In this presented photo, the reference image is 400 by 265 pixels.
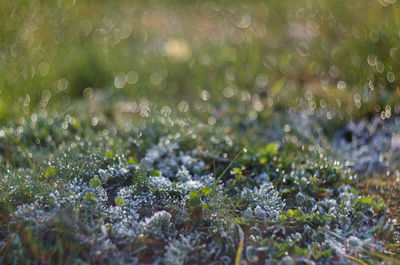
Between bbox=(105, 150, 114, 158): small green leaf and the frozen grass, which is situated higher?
bbox=(105, 150, 114, 158): small green leaf

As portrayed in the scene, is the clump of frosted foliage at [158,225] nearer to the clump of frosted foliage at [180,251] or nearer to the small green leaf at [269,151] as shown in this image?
the clump of frosted foliage at [180,251]

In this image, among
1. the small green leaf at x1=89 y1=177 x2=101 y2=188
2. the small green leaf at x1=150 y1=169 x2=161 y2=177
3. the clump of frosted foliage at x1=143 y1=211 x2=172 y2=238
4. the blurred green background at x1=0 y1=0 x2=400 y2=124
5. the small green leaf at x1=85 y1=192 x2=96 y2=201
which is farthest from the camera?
the blurred green background at x1=0 y1=0 x2=400 y2=124

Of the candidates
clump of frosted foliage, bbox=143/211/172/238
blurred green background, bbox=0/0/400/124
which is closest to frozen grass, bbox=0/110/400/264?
clump of frosted foliage, bbox=143/211/172/238

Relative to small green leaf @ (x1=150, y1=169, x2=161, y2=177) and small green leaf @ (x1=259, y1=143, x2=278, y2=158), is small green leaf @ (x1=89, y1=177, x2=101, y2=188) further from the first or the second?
small green leaf @ (x1=259, y1=143, x2=278, y2=158)

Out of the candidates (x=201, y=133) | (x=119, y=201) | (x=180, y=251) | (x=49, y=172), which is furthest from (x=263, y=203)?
(x=49, y=172)

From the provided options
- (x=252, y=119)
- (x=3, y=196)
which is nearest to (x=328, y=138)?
(x=252, y=119)

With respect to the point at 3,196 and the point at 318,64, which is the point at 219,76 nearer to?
the point at 318,64

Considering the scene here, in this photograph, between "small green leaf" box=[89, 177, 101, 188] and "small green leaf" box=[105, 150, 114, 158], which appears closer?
"small green leaf" box=[89, 177, 101, 188]
